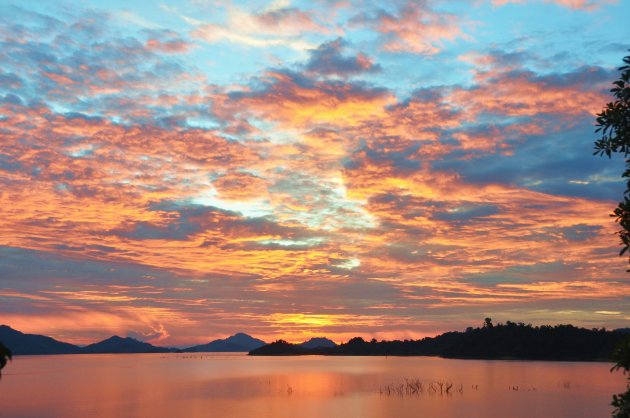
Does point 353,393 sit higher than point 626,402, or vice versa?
point 626,402

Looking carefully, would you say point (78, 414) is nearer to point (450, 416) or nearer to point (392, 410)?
point (392, 410)

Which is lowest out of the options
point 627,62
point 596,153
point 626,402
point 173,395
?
point 173,395

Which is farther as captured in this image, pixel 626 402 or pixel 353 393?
pixel 353 393

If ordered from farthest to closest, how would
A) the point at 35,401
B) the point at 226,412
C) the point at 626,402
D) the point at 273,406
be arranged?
the point at 35,401 < the point at 273,406 < the point at 226,412 < the point at 626,402

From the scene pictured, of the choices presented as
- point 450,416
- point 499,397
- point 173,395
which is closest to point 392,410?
point 450,416

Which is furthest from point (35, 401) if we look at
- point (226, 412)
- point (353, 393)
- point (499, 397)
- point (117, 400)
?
point (499, 397)

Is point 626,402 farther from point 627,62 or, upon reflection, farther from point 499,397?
point 499,397

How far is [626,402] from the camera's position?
17.3 meters

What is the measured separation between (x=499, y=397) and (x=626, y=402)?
292ft

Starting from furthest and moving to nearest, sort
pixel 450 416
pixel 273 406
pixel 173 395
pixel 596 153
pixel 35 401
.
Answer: pixel 173 395, pixel 35 401, pixel 273 406, pixel 450 416, pixel 596 153

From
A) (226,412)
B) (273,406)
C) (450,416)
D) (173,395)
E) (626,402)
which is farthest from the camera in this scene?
(173,395)

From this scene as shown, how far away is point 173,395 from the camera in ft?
359

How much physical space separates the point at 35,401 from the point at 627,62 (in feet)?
343

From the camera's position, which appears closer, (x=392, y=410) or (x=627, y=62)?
(x=627, y=62)
